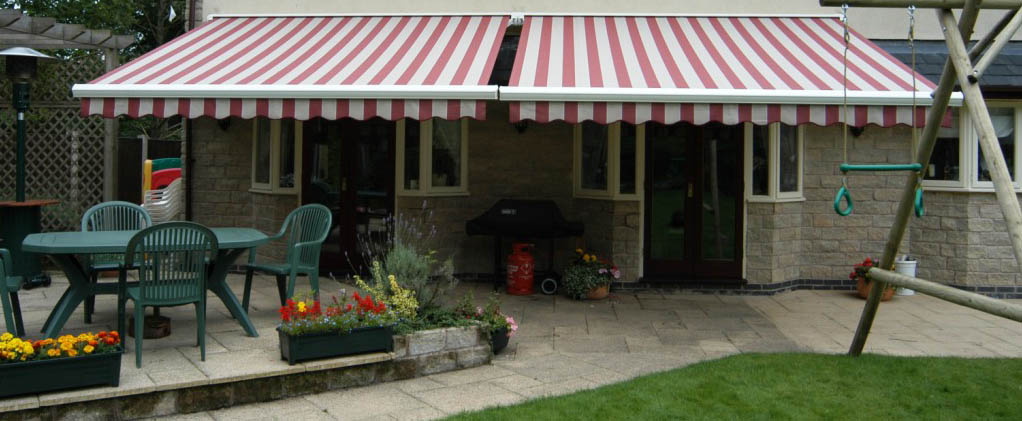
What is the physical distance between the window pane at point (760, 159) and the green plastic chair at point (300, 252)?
18.6ft

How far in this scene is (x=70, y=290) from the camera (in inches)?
249

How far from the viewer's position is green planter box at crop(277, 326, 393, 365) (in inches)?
229

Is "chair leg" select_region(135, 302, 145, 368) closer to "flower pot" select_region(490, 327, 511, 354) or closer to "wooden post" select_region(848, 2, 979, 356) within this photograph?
"flower pot" select_region(490, 327, 511, 354)

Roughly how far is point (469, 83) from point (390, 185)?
11.6 ft

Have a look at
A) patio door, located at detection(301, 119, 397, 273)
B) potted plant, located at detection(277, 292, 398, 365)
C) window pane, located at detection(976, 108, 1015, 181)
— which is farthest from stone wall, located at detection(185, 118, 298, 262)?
window pane, located at detection(976, 108, 1015, 181)

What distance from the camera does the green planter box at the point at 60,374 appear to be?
4832mm

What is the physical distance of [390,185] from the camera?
11.0 m

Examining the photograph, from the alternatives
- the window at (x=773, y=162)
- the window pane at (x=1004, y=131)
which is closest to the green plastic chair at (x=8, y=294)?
the window at (x=773, y=162)

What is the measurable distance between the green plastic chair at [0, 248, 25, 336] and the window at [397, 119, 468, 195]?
17.3ft

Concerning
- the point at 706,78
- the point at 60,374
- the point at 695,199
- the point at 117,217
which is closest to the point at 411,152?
the point at 695,199

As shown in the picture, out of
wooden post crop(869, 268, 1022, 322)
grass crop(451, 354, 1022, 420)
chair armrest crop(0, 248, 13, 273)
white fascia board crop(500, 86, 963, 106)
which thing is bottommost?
grass crop(451, 354, 1022, 420)

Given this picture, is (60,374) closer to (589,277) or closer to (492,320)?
(492,320)

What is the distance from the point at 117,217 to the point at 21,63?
2777 mm

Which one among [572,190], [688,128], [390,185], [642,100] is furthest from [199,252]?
[688,128]
